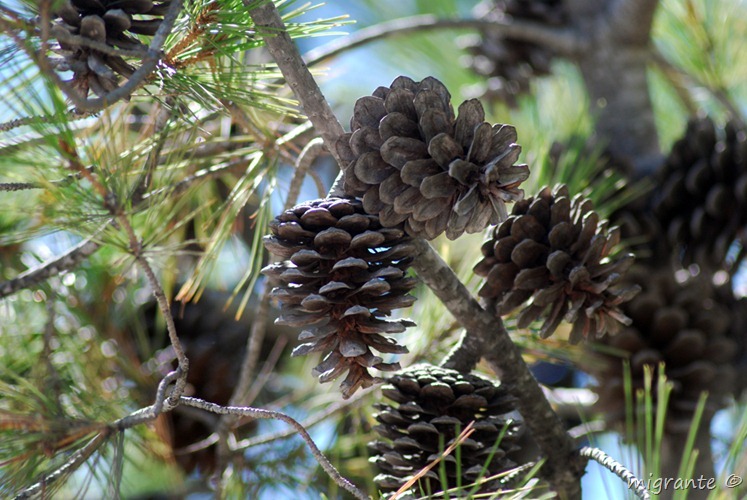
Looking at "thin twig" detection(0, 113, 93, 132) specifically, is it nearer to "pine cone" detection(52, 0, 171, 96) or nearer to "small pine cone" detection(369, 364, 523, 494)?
"pine cone" detection(52, 0, 171, 96)

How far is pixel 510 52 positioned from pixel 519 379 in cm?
90

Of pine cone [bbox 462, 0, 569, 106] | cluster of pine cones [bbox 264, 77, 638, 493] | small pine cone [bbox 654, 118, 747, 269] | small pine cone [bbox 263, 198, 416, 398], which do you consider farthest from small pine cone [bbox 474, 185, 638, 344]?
pine cone [bbox 462, 0, 569, 106]

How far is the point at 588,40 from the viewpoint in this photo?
1331 mm

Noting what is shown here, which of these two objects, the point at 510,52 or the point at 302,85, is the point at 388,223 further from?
the point at 510,52

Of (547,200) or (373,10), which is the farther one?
(373,10)

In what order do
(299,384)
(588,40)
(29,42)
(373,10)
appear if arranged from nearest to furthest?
(29,42) < (588,40) < (299,384) < (373,10)

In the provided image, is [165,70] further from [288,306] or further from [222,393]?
[222,393]

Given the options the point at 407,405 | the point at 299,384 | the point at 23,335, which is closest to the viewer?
the point at 407,405

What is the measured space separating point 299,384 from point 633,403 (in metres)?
0.77

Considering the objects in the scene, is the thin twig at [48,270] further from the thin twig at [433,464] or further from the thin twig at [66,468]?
the thin twig at [433,464]

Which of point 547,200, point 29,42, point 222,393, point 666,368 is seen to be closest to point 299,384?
point 222,393

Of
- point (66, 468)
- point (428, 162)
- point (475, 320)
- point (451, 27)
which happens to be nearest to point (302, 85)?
point (428, 162)

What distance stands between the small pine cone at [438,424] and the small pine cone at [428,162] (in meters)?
0.15

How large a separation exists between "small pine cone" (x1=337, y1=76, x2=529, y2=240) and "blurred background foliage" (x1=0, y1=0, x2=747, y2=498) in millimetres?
122
